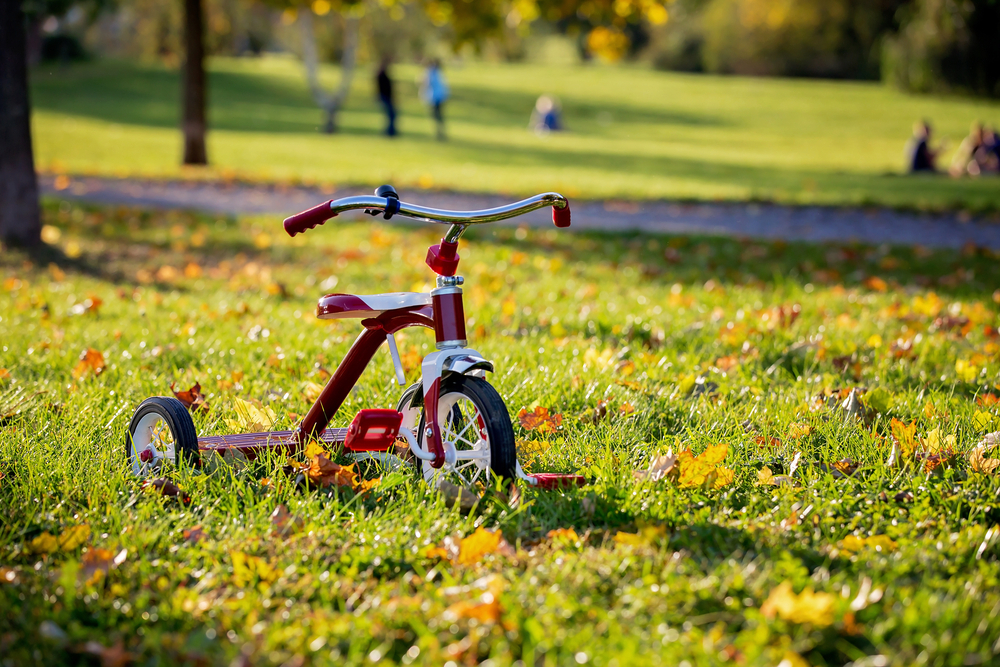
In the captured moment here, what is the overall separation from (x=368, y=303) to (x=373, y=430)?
380mm

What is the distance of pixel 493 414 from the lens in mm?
2434

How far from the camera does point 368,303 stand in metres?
2.57

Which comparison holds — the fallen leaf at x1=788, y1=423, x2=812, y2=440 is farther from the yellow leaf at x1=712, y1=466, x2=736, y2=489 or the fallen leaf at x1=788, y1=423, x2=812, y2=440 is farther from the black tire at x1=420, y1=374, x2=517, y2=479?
the black tire at x1=420, y1=374, x2=517, y2=479

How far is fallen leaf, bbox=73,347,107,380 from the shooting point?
3.76 m

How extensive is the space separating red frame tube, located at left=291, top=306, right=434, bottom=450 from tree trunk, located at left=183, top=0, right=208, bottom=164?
13207 mm

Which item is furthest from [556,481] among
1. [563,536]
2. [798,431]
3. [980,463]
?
[980,463]

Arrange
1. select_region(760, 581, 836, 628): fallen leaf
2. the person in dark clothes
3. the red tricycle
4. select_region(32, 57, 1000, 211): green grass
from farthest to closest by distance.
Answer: the person in dark clothes, select_region(32, 57, 1000, 211): green grass, the red tricycle, select_region(760, 581, 836, 628): fallen leaf

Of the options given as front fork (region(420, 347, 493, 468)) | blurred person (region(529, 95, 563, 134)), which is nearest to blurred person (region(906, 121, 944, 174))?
blurred person (region(529, 95, 563, 134))

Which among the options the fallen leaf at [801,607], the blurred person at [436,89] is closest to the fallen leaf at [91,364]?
the fallen leaf at [801,607]

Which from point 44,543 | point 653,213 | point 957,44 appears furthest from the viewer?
point 957,44

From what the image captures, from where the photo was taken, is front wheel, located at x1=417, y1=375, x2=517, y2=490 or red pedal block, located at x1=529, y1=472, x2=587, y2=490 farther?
red pedal block, located at x1=529, y1=472, x2=587, y2=490

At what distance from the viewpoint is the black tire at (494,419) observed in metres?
2.44

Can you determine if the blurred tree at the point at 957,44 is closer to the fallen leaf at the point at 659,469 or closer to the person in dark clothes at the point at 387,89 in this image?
the fallen leaf at the point at 659,469

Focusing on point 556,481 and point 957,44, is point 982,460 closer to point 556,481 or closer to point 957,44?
point 556,481
